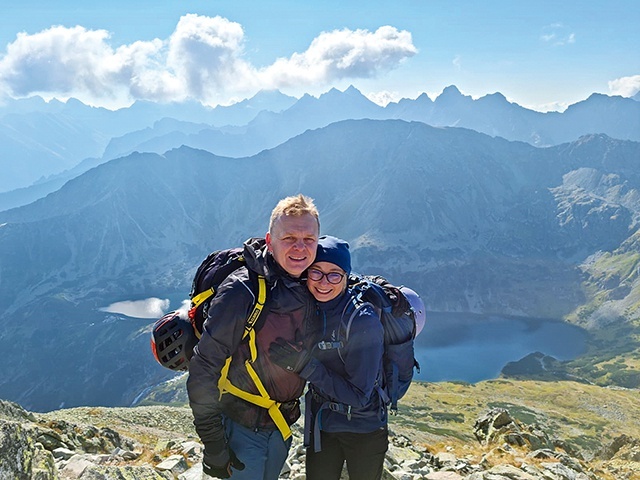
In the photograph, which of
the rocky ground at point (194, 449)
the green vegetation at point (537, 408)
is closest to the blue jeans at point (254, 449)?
the rocky ground at point (194, 449)

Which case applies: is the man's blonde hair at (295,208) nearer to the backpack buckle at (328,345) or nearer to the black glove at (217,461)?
the backpack buckle at (328,345)

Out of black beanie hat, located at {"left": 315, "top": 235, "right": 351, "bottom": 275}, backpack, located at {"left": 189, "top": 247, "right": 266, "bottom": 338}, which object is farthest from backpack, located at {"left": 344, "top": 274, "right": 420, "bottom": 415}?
backpack, located at {"left": 189, "top": 247, "right": 266, "bottom": 338}

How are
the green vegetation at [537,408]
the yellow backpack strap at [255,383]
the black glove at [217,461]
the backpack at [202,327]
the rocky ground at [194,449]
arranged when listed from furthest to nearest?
the green vegetation at [537,408] < the rocky ground at [194,449] < the backpack at [202,327] < the black glove at [217,461] < the yellow backpack strap at [255,383]

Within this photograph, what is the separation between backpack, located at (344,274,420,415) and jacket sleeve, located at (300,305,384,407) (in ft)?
1.63

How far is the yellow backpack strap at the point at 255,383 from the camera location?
18.7 feet

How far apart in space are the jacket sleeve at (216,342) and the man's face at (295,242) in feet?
2.15

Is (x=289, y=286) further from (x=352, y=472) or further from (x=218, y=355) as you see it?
(x=352, y=472)

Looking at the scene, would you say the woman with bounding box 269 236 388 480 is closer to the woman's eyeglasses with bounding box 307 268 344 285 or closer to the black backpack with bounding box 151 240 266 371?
the woman's eyeglasses with bounding box 307 268 344 285

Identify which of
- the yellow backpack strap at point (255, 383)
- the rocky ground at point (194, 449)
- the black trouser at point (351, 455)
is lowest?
the rocky ground at point (194, 449)

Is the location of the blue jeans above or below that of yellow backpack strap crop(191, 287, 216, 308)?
below

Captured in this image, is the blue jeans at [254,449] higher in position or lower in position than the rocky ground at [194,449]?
higher

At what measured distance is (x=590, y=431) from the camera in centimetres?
12000

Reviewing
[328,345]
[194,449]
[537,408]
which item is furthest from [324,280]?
[537,408]

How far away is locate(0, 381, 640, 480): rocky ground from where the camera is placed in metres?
7.78
